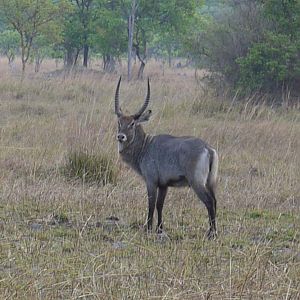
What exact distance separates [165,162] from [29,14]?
2051 centimetres

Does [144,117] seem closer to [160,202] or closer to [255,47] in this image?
[160,202]

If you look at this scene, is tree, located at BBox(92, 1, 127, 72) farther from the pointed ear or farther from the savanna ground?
the pointed ear

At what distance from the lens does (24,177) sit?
7562mm

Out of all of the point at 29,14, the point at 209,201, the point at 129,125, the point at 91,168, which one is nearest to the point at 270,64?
the point at 91,168

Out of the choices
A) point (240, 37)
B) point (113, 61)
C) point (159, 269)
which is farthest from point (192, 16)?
point (159, 269)

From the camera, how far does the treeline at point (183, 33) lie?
48.9 feet

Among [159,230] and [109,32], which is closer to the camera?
[159,230]

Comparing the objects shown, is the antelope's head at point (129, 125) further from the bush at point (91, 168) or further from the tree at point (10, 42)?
the tree at point (10, 42)

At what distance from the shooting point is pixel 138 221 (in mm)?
5953

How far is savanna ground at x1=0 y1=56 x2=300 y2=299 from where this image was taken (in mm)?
3898

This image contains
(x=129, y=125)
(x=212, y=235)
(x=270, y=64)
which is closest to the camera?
(x=212, y=235)

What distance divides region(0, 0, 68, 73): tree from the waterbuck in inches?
743

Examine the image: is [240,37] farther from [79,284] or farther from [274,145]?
[79,284]

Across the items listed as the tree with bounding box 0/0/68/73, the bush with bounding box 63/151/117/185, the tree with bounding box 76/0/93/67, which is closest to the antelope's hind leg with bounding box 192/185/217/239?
the bush with bounding box 63/151/117/185
